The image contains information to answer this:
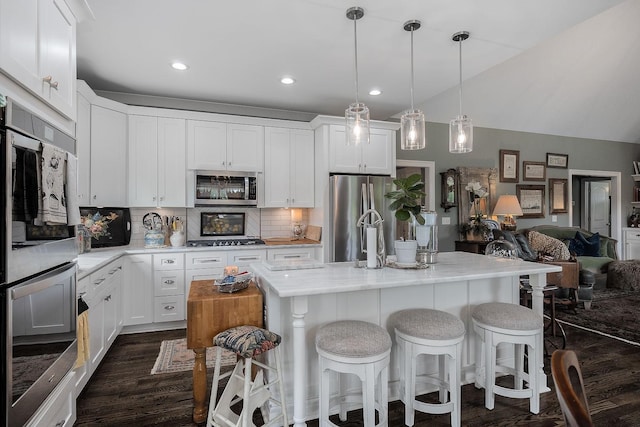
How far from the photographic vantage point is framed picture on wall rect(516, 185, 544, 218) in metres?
6.13

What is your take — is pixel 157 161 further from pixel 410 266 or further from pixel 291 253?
pixel 410 266

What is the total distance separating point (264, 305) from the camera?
83.6 inches

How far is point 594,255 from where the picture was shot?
5.68 meters

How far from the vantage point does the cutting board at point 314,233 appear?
4.29 meters

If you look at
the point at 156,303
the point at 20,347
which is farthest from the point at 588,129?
the point at 20,347

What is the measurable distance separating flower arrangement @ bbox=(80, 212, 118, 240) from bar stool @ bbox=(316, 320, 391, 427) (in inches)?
104

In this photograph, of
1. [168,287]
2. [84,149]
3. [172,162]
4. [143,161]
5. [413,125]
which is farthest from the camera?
[172,162]

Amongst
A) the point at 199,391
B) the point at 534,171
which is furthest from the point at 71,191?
the point at 534,171

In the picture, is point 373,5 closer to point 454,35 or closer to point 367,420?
point 454,35

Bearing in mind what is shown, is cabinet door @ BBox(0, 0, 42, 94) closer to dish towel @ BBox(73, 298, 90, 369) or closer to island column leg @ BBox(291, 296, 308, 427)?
dish towel @ BBox(73, 298, 90, 369)

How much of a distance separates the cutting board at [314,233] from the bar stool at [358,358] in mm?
2381

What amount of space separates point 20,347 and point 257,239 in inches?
129

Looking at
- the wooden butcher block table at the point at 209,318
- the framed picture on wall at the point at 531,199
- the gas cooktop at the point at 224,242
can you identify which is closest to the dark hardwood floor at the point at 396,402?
the wooden butcher block table at the point at 209,318

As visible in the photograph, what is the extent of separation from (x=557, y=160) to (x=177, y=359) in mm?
7215
